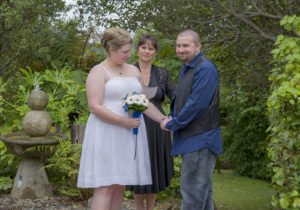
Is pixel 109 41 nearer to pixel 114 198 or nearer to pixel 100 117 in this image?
pixel 100 117

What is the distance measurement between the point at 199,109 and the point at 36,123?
3328 millimetres

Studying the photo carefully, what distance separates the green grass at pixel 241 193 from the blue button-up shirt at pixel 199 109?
5.74 metres

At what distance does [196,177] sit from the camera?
4.15m

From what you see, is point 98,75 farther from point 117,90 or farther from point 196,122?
point 196,122

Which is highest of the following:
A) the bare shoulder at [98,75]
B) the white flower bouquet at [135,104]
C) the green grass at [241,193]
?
the bare shoulder at [98,75]

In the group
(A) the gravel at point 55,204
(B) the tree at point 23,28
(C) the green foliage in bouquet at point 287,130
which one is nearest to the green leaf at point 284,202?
(C) the green foliage in bouquet at point 287,130

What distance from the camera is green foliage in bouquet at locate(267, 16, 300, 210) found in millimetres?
3382

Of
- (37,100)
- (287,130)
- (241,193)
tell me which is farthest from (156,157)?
(241,193)

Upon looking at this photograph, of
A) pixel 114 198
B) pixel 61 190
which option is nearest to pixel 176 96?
pixel 114 198

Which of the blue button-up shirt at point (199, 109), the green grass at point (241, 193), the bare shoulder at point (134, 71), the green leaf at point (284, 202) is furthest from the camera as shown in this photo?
the green grass at point (241, 193)

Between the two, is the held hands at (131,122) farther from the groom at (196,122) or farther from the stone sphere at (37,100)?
the stone sphere at (37,100)

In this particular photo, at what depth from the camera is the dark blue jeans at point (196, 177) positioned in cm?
414

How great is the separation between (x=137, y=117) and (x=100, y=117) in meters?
0.34

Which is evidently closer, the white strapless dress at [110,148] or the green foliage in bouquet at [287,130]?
the green foliage in bouquet at [287,130]
